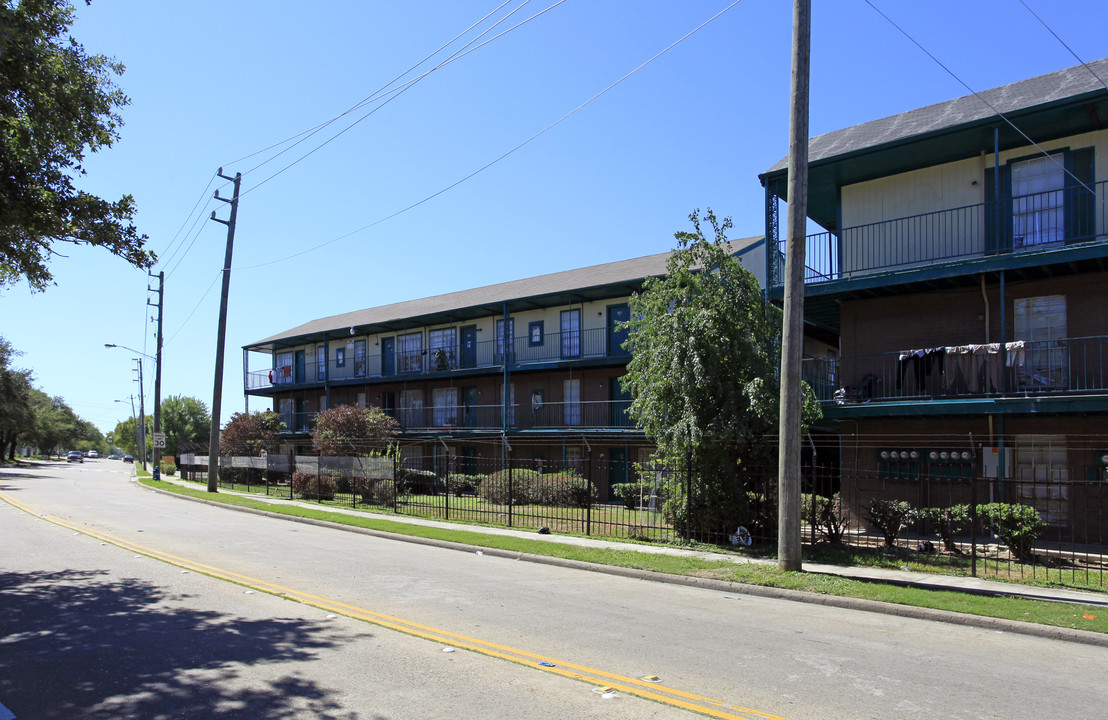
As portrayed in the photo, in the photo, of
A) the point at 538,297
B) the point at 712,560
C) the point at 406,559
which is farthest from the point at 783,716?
the point at 538,297

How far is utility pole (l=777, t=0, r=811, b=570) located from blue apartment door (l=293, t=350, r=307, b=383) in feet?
124

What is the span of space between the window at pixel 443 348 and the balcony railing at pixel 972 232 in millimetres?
19737

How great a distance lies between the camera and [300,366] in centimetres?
4488

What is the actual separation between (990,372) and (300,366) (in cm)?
3785

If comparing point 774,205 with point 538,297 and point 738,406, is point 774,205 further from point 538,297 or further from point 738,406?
point 538,297

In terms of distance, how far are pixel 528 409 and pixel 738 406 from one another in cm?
1939

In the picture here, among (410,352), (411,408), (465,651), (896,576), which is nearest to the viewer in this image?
(465,651)

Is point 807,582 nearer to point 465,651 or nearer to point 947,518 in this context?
point 947,518

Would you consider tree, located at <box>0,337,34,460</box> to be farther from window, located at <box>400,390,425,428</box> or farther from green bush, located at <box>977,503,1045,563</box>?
green bush, located at <box>977,503,1045,563</box>

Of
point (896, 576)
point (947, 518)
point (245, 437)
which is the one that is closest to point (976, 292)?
point (947, 518)

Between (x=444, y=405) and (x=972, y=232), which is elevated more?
(x=972, y=232)

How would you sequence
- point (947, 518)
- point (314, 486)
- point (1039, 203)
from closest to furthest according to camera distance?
point (947, 518), point (1039, 203), point (314, 486)

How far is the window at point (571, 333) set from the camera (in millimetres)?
31698

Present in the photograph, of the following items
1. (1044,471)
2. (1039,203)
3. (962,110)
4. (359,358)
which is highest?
(962,110)
